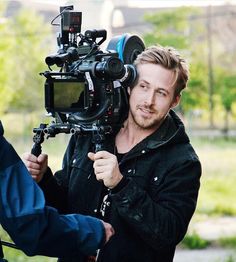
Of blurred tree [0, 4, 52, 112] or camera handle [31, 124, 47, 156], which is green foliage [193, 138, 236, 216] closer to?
blurred tree [0, 4, 52, 112]

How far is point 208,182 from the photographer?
12.1m

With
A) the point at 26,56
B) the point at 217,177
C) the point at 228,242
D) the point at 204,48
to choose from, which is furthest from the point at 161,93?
the point at 204,48

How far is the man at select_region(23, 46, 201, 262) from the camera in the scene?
2723 mm

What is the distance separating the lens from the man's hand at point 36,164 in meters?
2.87

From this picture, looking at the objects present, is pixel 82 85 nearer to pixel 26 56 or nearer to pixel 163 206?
pixel 163 206

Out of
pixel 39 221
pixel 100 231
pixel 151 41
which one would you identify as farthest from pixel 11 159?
pixel 151 41

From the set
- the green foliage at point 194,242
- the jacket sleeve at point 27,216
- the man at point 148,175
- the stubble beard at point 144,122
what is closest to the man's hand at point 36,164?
the man at point 148,175

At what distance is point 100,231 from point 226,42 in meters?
11.8

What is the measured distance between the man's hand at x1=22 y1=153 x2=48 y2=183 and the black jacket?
7cm

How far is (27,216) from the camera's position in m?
2.12

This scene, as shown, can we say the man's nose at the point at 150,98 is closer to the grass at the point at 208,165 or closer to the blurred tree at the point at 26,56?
the grass at the point at 208,165

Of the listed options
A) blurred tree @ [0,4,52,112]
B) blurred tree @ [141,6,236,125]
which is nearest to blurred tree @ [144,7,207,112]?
blurred tree @ [141,6,236,125]

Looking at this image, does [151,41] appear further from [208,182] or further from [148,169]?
[148,169]

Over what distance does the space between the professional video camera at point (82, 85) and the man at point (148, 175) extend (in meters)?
0.08
